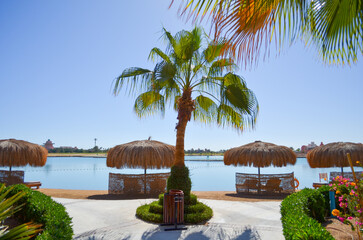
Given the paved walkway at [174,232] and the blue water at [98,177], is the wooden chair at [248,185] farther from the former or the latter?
the paved walkway at [174,232]

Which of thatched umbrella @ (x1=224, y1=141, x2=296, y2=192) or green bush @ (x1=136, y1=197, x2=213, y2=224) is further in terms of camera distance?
thatched umbrella @ (x1=224, y1=141, x2=296, y2=192)

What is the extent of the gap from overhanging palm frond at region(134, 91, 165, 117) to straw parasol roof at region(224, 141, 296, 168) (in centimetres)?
693

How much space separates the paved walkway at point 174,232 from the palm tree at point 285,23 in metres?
4.18

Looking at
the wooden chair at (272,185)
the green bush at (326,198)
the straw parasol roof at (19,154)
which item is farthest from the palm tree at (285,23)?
the straw parasol roof at (19,154)

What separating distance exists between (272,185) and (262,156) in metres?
1.50

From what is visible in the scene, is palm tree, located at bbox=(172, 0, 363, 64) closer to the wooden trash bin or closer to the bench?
the wooden trash bin

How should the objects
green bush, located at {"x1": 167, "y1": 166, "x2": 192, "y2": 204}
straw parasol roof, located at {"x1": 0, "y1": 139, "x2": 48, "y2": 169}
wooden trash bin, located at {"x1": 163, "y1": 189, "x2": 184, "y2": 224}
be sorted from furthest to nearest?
straw parasol roof, located at {"x1": 0, "y1": 139, "x2": 48, "y2": 169}
green bush, located at {"x1": 167, "y1": 166, "x2": 192, "y2": 204}
wooden trash bin, located at {"x1": 163, "y1": 189, "x2": 184, "y2": 224}

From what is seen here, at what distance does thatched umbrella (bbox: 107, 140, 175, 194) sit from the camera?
12016 mm

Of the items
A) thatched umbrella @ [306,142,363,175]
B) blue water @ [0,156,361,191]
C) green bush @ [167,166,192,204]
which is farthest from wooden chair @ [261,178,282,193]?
green bush @ [167,166,192,204]

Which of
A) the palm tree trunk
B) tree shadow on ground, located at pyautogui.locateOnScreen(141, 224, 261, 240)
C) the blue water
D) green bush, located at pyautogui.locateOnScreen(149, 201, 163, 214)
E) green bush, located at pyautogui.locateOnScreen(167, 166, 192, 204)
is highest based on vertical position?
the palm tree trunk

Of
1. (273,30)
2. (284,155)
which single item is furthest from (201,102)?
(284,155)

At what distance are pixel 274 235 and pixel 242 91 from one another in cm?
350

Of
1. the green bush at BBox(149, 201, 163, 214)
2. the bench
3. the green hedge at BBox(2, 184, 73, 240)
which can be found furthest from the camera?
the bench

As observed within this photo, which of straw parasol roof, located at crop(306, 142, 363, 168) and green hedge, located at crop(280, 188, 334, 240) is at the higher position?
straw parasol roof, located at crop(306, 142, 363, 168)
